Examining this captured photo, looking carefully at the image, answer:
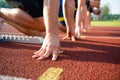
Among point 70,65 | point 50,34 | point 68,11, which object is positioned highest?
point 68,11

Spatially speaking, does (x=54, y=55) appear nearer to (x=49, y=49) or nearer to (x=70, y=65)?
(x=49, y=49)

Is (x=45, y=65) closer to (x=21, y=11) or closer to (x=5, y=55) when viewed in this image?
(x=5, y=55)

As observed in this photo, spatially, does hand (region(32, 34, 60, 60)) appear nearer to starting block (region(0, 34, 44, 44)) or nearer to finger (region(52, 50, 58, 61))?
finger (region(52, 50, 58, 61))

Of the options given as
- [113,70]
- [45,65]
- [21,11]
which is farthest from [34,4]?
[113,70]

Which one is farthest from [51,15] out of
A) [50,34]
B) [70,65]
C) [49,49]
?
[70,65]

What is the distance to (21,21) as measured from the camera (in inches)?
136

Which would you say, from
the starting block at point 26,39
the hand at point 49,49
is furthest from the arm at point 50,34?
the starting block at point 26,39

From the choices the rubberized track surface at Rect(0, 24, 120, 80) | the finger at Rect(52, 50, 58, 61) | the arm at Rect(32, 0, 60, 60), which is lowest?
the rubberized track surface at Rect(0, 24, 120, 80)

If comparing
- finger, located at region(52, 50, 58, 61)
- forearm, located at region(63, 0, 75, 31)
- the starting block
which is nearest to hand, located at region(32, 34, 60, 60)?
finger, located at region(52, 50, 58, 61)

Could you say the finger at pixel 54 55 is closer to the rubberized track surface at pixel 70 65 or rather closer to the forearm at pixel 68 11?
the rubberized track surface at pixel 70 65

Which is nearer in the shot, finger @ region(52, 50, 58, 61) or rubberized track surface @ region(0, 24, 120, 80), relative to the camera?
rubberized track surface @ region(0, 24, 120, 80)

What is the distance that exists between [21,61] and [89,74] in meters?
0.61

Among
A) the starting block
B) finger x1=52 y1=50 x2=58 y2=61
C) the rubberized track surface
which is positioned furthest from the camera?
the starting block

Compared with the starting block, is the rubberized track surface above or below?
below
